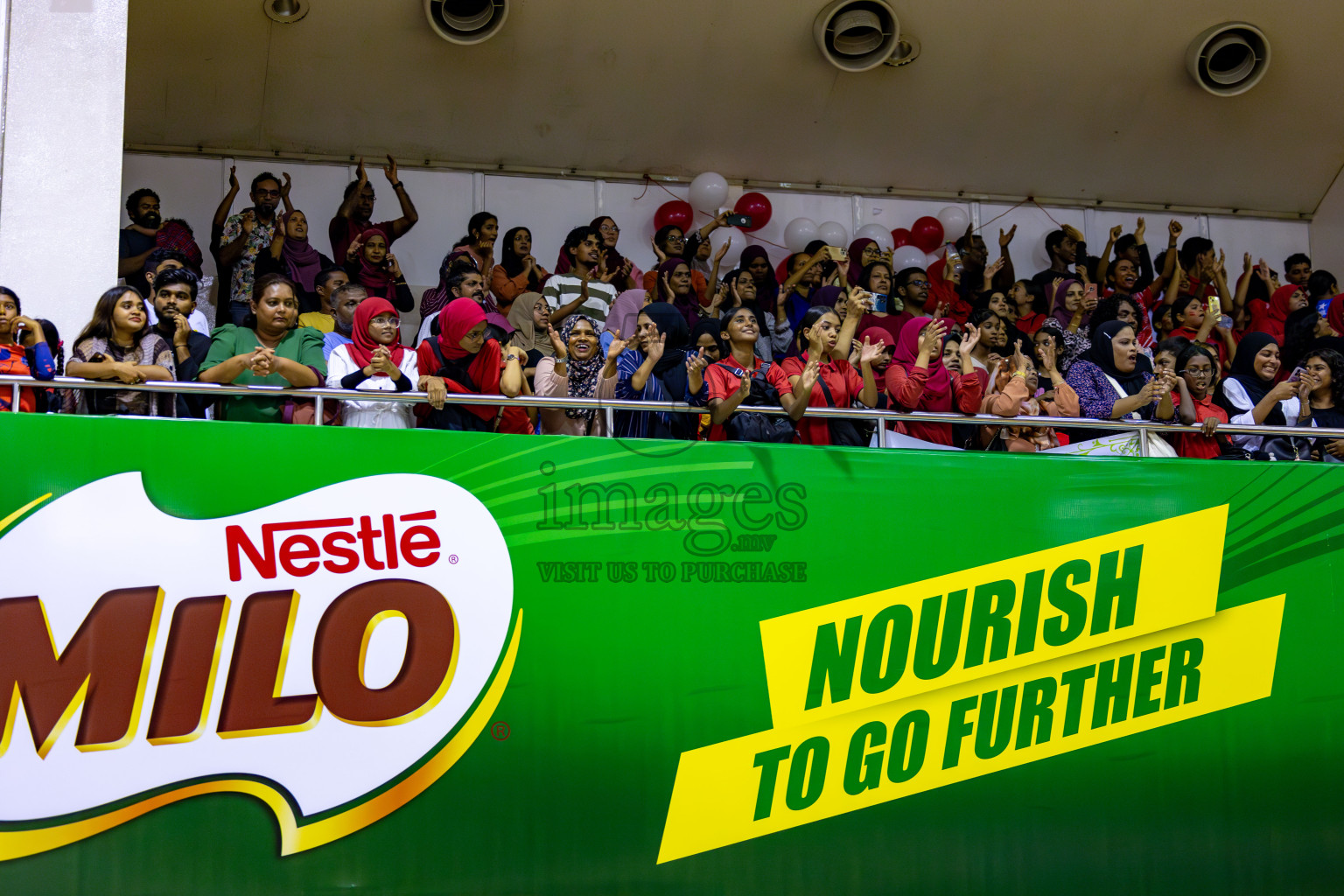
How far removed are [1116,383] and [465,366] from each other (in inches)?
121

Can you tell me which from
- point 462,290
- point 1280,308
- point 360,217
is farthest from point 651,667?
point 1280,308

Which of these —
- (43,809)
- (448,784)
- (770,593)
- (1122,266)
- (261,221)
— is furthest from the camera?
(1122,266)

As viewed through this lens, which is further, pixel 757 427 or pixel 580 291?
pixel 580 291

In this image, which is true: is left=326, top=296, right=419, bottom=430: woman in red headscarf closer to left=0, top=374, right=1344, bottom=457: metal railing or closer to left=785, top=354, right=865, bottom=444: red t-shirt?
left=0, top=374, right=1344, bottom=457: metal railing

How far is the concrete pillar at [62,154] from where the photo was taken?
5.79 m

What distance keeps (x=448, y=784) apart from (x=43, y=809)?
141 centimetres

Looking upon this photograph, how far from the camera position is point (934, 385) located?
597 cm

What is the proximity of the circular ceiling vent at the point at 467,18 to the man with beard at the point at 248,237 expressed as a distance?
1.42 meters

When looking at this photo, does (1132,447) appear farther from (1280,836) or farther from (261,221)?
(261,221)

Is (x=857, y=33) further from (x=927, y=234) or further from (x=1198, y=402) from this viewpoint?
(x=1198, y=402)

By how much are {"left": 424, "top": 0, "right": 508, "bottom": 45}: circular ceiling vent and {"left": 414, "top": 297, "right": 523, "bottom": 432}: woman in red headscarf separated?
3.41m

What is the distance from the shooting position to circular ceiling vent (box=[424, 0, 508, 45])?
843 cm

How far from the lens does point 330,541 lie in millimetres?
5148

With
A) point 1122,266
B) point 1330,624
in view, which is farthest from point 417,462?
point 1122,266
